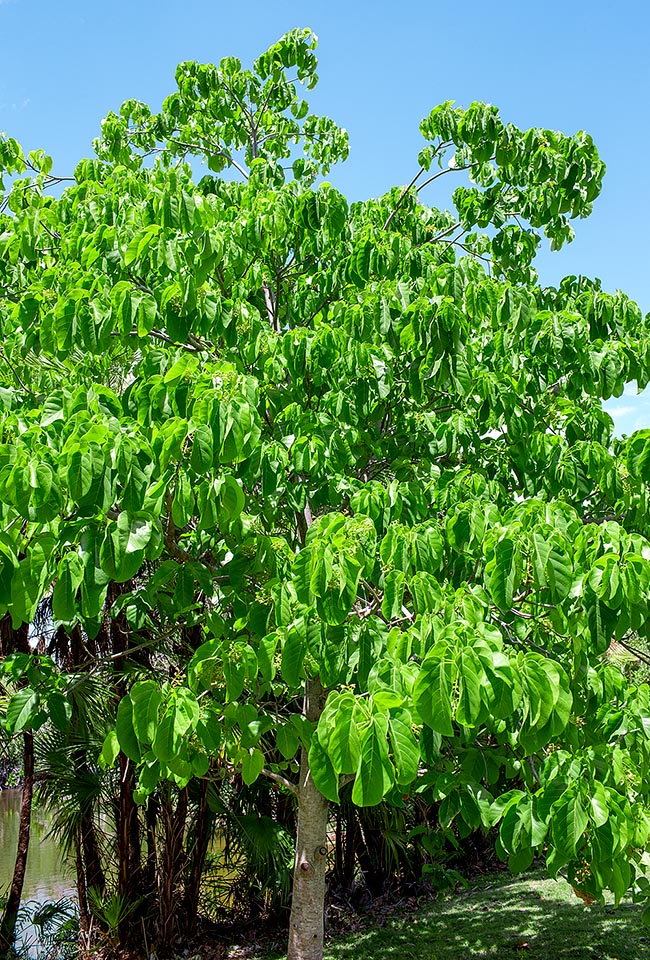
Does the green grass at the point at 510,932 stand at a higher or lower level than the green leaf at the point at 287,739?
lower

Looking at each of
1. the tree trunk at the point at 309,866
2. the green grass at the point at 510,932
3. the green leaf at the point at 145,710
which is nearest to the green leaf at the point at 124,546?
the green leaf at the point at 145,710

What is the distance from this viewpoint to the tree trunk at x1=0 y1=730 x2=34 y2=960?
6.74 meters

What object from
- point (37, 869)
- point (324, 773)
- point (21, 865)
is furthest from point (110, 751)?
point (37, 869)

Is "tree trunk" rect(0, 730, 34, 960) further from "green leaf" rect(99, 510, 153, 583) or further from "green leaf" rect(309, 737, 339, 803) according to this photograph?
"green leaf" rect(309, 737, 339, 803)

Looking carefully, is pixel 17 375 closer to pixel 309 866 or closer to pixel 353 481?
pixel 353 481

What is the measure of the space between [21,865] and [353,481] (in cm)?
538

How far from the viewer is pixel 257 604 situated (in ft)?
12.3

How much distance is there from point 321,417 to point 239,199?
2.35m

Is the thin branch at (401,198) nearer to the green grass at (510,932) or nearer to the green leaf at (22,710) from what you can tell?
the green leaf at (22,710)

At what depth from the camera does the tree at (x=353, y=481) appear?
2.84 metres

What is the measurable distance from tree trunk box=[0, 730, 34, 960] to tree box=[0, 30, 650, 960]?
288cm

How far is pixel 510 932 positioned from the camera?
7438 mm

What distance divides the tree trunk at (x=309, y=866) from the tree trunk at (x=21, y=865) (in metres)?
2.87

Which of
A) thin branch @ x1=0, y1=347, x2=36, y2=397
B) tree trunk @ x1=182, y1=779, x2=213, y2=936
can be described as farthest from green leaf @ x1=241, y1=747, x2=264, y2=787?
tree trunk @ x1=182, y1=779, x2=213, y2=936
